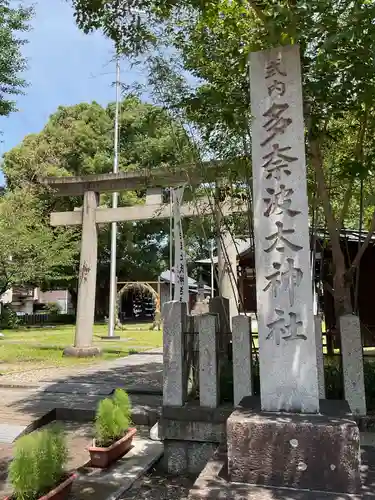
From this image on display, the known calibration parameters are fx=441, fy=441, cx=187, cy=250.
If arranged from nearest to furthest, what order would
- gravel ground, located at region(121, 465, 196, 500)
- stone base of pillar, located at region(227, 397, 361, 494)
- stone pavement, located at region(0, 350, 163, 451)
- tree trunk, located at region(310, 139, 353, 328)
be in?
stone base of pillar, located at region(227, 397, 361, 494)
gravel ground, located at region(121, 465, 196, 500)
tree trunk, located at region(310, 139, 353, 328)
stone pavement, located at region(0, 350, 163, 451)

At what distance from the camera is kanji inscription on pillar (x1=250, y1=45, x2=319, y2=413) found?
342cm

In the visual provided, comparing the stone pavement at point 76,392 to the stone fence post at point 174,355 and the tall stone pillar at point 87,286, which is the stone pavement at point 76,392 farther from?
the stone fence post at point 174,355

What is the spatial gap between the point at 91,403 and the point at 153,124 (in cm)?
435

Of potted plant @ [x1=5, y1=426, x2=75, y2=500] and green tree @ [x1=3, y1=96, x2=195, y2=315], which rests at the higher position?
green tree @ [x1=3, y1=96, x2=195, y2=315]

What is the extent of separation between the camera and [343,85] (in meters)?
4.62

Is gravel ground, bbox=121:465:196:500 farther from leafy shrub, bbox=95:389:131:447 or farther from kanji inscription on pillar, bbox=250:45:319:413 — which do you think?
kanji inscription on pillar, bbox=250:45:319:413

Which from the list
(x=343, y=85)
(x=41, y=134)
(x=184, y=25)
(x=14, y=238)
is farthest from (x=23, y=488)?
(x=41, y=134)

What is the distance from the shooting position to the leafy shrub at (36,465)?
10.8ft

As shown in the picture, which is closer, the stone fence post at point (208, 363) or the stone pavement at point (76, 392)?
the stone fence post at point (208, 363)

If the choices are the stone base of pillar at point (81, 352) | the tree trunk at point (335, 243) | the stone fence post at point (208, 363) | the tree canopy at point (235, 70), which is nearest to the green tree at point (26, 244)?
the stone base of pillar at point (81, 352)

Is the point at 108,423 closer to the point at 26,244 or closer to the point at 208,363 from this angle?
the point at 208,363

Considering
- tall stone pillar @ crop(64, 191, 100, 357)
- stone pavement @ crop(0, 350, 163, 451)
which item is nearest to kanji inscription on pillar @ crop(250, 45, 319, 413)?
stone pavement @ crop(0, 350, 163, 451)

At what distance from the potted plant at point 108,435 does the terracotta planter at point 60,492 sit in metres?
0.78

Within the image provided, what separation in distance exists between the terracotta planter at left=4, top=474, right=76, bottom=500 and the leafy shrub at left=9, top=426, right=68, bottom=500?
0.05 meters
